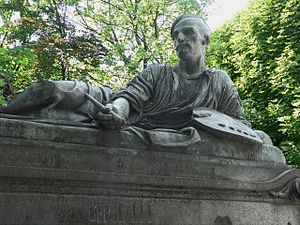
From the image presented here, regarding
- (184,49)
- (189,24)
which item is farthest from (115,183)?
(189,24)

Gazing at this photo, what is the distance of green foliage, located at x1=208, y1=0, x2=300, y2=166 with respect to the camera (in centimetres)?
1358

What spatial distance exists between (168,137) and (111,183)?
0.94 metres

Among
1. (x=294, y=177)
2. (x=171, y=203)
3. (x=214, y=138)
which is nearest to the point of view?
(x=171, y=203)

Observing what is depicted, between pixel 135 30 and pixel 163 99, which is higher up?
pixel 135 30

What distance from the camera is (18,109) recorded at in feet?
16.4

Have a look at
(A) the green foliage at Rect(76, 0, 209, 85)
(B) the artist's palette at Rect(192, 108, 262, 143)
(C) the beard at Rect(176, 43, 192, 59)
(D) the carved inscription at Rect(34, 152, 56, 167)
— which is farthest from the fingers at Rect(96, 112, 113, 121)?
(A) the green foliage at Rect(76, 0, 209, 85)

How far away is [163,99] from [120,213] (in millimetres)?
1960

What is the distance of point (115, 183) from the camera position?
462 cm

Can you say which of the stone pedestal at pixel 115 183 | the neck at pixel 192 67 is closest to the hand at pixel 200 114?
the stone pedestal at pixel 115 183

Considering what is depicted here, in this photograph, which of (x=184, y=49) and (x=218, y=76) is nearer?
(x=184, y=49)

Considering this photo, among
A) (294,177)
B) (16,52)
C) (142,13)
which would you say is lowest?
(294,177)

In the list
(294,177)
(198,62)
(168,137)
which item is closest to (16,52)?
(198,62)

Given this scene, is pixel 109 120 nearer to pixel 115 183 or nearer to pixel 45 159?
pixel 115 183

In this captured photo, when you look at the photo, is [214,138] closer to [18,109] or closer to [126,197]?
[126,197]
